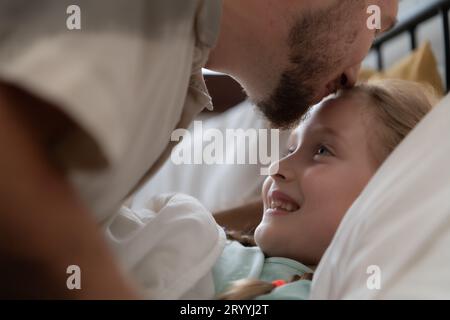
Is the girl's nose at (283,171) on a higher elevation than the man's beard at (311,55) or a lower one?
lower

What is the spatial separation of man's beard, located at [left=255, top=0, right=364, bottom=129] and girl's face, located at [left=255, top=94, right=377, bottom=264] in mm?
92

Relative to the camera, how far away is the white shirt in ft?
1.54

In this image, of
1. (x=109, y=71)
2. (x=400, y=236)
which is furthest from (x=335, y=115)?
(x=109, y=71)

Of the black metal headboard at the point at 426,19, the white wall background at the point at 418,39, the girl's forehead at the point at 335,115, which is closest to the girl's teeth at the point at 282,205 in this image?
the girl's forehead at the point at 335,115

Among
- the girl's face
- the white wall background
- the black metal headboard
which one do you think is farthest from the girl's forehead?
the white wall background

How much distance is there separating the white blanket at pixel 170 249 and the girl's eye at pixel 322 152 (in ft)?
0.67

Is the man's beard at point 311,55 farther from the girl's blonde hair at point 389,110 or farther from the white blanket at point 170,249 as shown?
the white blanket at point 170,249

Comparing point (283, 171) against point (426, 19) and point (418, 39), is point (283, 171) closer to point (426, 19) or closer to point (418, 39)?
point (426, 19)

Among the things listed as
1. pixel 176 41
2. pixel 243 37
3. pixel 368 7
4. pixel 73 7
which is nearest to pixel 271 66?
pixel 243 37

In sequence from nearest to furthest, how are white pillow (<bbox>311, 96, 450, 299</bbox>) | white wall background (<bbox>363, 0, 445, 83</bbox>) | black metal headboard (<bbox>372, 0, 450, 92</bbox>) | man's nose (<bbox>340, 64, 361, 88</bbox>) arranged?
white pillow (<bbox>311, 96, 450, 299</bbox>) < man's nose (<bbox>340, 64, 361, 88</bbox>) < black metal headboard (<bbox>372, 0, 450, 92</bbox>) < white wall background (<bbox>363, 0, 445, 83</bbox>)

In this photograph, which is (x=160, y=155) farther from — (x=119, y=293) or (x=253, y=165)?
(x=253, y=165)

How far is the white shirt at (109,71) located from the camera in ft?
1.54

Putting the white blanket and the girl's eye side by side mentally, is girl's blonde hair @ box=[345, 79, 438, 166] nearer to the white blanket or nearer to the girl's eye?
the girl's eye

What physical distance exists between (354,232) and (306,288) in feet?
0.39
